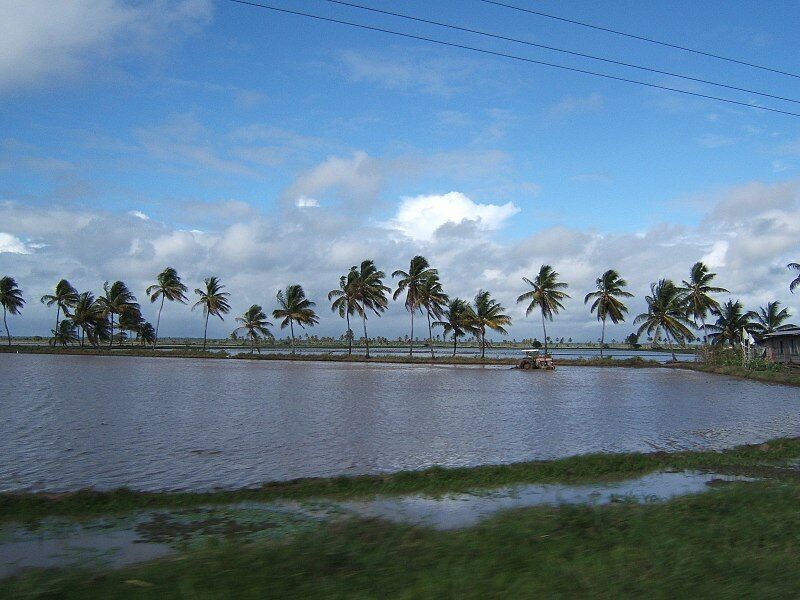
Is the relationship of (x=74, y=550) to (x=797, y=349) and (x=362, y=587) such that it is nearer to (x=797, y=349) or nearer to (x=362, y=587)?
(x=362, y=587)

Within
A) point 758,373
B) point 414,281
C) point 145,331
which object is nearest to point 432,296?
point 414,281

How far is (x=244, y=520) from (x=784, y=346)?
56.1 metres

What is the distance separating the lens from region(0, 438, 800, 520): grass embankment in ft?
27.8

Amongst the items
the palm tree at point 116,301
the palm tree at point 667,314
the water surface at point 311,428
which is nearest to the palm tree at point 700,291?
the palm tree at point 667,314

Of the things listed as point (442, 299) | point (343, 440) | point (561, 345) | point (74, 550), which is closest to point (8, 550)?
point (74, 550)

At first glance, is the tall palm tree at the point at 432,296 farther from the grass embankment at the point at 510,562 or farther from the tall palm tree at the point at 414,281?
the grass embankment at the point at 510,562

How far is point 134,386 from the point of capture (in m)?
29.2

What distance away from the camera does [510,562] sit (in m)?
5.38

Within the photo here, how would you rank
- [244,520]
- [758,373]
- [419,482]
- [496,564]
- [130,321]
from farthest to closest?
[130,321]
[758,373]
[419,482]
[244,520]
[496,564]

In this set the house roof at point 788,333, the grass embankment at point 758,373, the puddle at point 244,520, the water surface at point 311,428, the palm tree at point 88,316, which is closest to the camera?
the puddle at point 244,520

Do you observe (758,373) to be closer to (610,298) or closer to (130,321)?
(610,298)

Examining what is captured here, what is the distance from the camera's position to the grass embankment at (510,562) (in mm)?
4695

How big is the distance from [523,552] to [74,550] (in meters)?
4.99

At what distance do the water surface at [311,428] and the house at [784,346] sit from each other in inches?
846
